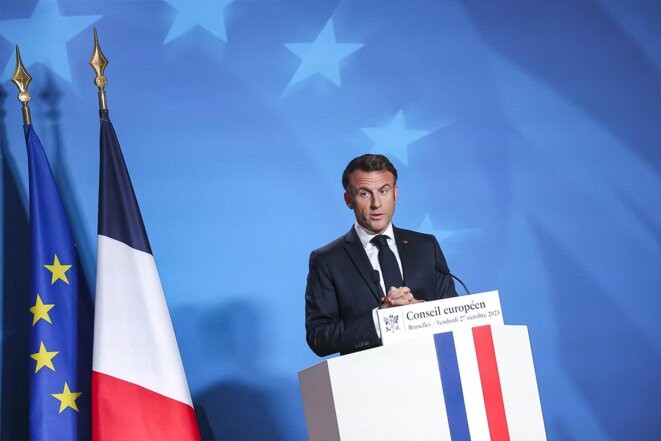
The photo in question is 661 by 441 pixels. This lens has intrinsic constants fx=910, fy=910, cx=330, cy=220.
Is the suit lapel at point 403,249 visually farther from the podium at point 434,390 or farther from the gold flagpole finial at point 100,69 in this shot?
the gold flagpole finial at point 100,69

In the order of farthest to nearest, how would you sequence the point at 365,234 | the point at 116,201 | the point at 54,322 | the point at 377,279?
the point at 116,201, the point at 54,322, the point at 365,234, the point at 377,279

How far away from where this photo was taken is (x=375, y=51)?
489 cm

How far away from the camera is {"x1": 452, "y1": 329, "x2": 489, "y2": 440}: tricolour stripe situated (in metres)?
2.69

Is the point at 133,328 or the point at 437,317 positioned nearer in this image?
the point at 437,317

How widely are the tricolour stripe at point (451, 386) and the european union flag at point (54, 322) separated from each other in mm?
1867

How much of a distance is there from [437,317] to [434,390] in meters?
0.21

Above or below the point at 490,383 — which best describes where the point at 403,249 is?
above

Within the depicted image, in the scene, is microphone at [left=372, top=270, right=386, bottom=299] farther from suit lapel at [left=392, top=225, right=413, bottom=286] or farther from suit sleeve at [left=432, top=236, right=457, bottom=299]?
suit sleeve at [left=432, top=236, right=457, bottom=299]

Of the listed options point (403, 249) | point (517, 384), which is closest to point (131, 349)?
point (403, 249)

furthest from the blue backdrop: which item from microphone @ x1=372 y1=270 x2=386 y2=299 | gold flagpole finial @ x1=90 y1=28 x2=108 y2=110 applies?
microphone @ x1=372 y1=270 x2=386 y2=299

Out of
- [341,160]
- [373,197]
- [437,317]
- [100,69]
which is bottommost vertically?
[437,317]

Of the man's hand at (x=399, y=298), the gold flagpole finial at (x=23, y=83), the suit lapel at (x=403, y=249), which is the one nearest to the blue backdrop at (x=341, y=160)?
the gold flagpole finial at (x=23, y=83)

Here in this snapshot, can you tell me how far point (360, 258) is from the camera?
3.42 m

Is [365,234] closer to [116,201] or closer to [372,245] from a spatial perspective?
[372,245]
